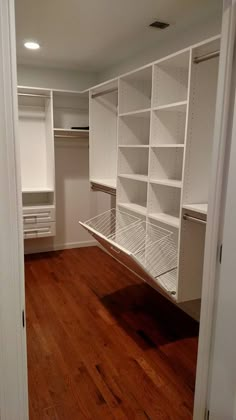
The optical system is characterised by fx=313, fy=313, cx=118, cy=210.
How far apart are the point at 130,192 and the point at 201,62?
1473mm

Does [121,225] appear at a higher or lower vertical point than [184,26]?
lower

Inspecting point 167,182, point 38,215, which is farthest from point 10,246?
point 38,215

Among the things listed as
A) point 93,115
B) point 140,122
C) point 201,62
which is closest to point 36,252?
point 93,115

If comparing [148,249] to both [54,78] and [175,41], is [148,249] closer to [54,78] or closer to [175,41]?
[175,41]

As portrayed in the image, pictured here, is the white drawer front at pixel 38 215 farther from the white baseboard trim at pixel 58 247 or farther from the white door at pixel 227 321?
the white door at pixel 227 321

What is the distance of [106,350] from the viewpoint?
95.4 inches

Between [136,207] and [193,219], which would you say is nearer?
[193,219]

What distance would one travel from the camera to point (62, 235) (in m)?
4.72

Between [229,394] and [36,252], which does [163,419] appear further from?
[36,252]

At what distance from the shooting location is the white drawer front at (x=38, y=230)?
4102 mm

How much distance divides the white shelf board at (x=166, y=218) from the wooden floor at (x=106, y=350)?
979mm

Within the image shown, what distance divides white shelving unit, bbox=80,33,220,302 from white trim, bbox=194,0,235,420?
67cm

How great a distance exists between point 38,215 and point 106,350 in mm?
2177

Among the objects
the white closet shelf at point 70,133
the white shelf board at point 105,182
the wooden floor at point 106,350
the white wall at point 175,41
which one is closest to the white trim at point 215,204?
the wooden floor at point 106,350
